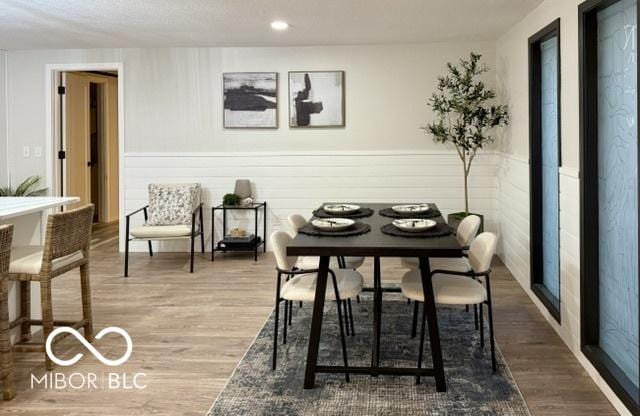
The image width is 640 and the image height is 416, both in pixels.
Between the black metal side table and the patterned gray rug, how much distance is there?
251 cm

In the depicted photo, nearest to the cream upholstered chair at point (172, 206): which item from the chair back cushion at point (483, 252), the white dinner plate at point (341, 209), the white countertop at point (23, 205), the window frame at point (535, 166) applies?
the white dinner plate at point (341, 209)

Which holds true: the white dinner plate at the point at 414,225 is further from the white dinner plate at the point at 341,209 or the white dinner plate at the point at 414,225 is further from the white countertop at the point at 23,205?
the white countertop at the point at 23,205

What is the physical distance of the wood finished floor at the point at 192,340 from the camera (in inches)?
121

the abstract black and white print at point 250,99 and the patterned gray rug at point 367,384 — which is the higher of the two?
the abstract black and white print at point 250,99

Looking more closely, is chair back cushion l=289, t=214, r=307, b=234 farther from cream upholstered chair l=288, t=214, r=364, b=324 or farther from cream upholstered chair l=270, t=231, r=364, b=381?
cream upholstered chair l=270, t=231, r=364, b=381

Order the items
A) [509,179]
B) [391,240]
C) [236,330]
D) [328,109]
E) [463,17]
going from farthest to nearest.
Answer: [328,109], [509,179], [463,17], [236,330], [391,240]

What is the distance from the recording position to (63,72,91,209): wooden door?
8.32m

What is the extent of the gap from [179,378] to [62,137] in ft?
15.8

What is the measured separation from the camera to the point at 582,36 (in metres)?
3.46

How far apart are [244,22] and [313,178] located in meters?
2.09

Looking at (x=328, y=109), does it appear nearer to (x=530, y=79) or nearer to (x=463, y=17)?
(x=463, y=17)

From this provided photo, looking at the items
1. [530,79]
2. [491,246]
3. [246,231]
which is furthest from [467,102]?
[491,246]

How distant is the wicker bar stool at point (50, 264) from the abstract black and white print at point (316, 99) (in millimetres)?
3545

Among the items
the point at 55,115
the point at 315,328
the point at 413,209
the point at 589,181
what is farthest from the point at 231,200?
the point at 589,181
